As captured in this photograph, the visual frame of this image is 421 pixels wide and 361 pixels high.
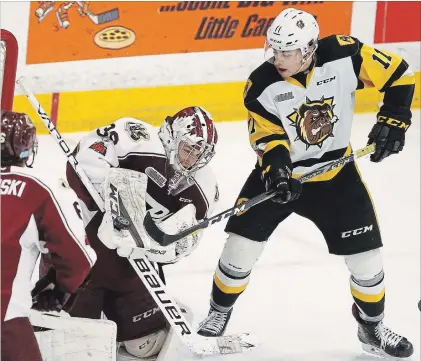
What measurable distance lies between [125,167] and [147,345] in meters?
0.61

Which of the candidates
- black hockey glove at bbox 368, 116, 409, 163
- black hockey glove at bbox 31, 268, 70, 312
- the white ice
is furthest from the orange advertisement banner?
black hockey glove at bbox 31, 268, 70, 312

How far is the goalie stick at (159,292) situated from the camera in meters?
3.35

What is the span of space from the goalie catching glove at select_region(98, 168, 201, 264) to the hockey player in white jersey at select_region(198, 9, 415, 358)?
37 centimetres

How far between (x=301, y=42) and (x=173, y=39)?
2.01 m

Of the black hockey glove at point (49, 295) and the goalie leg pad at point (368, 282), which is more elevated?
the black hockey glove at point (49, 295)

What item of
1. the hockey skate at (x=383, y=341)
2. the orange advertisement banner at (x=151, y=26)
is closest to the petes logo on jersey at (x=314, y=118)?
the hockey skate at (x=383, y=341)

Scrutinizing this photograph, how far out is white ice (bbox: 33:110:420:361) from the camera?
4059 millimetres

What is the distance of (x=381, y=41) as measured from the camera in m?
5.76

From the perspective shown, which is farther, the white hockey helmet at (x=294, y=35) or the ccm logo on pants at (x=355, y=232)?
the ccm logo on pants at (x=355, y=232)

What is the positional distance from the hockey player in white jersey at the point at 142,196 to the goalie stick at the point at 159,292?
0.04 metres

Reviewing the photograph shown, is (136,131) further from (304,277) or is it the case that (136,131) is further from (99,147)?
(304,277)

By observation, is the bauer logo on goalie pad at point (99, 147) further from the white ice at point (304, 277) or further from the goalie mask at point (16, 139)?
the white ice at point (304, 277)

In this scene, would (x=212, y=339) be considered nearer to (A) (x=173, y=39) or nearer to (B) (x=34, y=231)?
(B) (x=34, y=231)

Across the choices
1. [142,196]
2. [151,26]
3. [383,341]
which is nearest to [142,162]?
[142,196]
